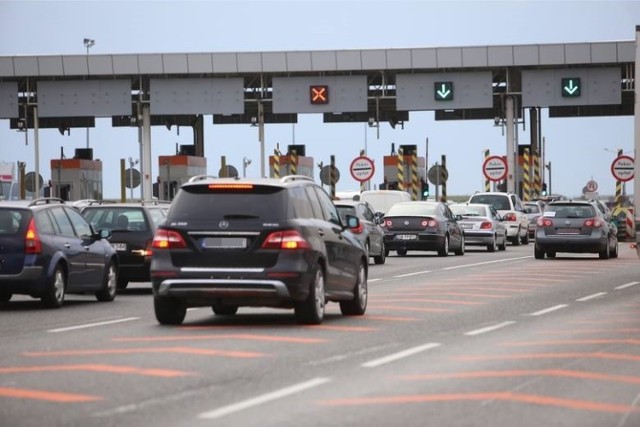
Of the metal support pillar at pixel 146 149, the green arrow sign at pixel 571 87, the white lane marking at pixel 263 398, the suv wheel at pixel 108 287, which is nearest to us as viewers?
the white lane marking at pixel 263 398

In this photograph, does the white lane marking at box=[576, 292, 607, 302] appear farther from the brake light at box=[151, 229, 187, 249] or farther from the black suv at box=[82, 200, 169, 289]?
the brake light at box=[151, 229, 187, 249]

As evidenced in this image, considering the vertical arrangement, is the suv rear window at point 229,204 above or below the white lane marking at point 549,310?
above

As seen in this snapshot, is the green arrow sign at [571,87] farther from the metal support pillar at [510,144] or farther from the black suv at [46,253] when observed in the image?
the black suv at [46,253]

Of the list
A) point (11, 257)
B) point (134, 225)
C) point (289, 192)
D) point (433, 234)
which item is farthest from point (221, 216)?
point (433, 234)

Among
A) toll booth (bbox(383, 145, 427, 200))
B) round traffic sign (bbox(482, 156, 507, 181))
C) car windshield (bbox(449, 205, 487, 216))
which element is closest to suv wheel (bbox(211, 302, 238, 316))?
car windshield (bbox(449, 205, 487, 216))

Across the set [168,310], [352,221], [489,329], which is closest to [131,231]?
[352,221]

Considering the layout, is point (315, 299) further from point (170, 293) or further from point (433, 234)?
point (433, 234)

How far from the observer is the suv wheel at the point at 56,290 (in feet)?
73.0

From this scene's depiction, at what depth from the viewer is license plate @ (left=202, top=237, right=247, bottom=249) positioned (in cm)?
1788

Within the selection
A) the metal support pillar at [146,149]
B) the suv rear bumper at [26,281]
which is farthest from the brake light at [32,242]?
the metal support pillar at [146,149]

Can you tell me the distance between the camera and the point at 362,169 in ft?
180

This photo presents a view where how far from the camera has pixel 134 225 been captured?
90.4 ft

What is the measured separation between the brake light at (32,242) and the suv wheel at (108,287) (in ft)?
7.75

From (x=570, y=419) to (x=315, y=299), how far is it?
26.3 ft
